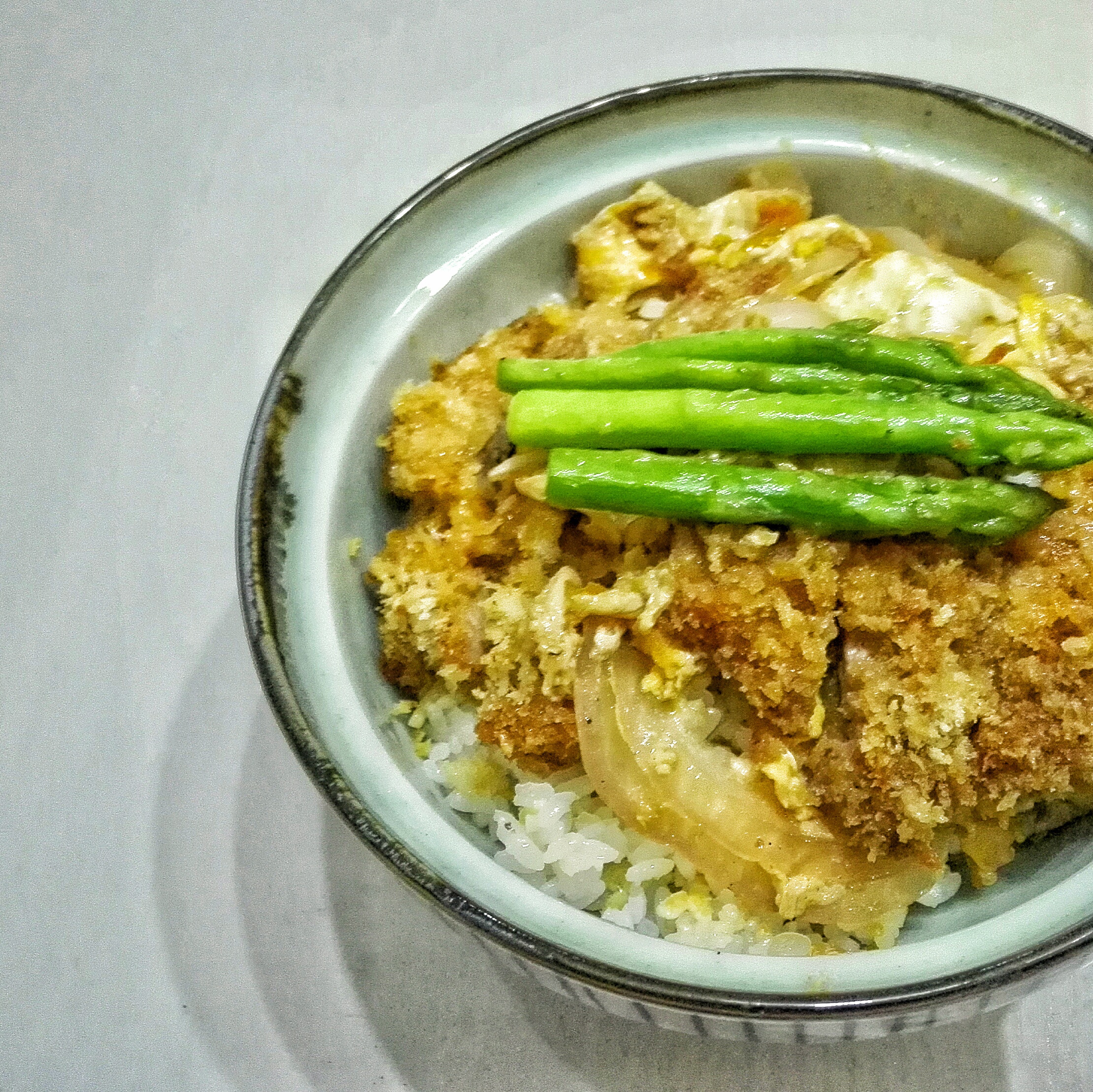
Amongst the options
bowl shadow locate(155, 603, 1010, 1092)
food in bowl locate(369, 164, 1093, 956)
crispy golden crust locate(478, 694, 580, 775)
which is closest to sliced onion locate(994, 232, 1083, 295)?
food in bowl locate(369, 164, 1093, 956)

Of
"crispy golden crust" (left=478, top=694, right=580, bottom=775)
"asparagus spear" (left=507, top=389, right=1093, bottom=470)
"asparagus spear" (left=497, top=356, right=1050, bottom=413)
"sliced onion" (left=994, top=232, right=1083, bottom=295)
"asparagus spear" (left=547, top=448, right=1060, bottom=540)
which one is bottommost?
"crispy golden crust" (left=478, top=694, right=580, bottom=775)

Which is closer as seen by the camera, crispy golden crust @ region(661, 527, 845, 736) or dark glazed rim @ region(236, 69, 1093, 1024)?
dark glazed rim @ region(236, 69, 1093, 1024)

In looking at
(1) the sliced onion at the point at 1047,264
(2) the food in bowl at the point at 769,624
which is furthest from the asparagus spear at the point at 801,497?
(1) the sliced onion at the point at 1047,264

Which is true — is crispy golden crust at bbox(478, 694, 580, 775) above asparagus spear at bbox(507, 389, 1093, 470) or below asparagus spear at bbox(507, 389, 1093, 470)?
below

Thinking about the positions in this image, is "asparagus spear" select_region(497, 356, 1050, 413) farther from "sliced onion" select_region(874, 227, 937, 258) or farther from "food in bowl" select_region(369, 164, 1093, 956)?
"sliced onion" select_region(874, 227, 937, 258)

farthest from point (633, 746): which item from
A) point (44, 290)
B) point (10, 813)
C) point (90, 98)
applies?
point (90, 98)

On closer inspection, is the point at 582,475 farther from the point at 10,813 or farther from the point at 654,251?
the point at 10,813
